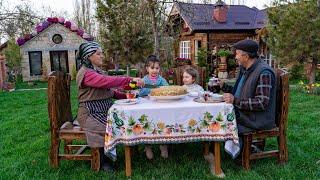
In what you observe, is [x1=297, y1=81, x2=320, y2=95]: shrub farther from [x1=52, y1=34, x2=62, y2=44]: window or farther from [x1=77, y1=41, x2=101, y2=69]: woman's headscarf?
[x1=52, y1=34, x2=62, y2=44]: window

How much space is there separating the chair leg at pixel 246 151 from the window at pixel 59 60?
17.2 meters

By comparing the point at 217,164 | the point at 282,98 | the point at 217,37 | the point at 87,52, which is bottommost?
the point at 217,164

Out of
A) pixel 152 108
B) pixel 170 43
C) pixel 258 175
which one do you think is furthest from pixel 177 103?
pixel 170 43

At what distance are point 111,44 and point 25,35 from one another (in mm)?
4411

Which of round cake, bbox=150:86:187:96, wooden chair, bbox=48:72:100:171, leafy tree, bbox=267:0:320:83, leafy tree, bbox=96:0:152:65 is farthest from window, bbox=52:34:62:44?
round cake, bbox=150:86:187:96

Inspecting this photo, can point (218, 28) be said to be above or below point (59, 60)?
above

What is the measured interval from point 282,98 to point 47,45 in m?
17.5

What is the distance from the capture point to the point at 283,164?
4.07m

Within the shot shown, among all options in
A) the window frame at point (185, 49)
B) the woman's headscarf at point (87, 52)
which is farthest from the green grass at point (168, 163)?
the window frame at point (185, 49)

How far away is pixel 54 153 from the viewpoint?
4098mm

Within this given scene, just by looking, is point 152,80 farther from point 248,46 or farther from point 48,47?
point 48,47

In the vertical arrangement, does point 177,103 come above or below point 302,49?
below

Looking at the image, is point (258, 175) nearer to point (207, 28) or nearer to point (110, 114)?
point (110, 114)

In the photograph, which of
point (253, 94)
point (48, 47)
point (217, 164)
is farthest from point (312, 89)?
point (48, 47)
